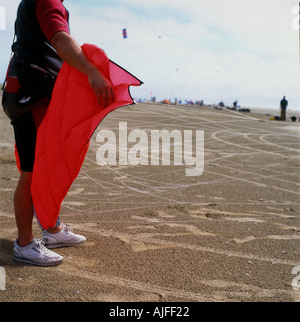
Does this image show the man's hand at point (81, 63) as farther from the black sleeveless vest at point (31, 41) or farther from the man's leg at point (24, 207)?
the man's leg at point (24, 207)

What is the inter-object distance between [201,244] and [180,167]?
2977 millimetres

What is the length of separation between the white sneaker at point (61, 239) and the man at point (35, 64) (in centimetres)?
25

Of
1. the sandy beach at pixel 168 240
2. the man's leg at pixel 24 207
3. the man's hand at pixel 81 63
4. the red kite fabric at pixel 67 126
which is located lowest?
the sandy beach at pixel 168 240

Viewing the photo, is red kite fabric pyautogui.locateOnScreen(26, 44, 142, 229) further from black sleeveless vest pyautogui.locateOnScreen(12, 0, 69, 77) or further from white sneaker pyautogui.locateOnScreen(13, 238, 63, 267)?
white sneaker pyautogui.locateOnScreen(13, 238, 63, 267)

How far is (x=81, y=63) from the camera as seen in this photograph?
6.27 ft

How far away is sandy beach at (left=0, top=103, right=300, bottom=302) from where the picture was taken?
6.48 ft

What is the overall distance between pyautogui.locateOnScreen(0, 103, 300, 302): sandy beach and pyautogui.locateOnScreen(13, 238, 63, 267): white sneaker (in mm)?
46

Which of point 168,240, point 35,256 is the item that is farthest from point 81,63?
point 168,240

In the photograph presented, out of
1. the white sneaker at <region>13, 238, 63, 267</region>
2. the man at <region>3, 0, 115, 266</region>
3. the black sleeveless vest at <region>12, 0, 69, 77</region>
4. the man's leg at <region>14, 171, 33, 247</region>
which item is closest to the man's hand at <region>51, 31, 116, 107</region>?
the man at <region>3, 0, 115, 266</region>

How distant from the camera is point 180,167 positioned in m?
5.57

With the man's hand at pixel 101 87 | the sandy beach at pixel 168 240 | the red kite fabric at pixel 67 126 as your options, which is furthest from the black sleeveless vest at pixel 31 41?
the sandy beach at pixel 168 240

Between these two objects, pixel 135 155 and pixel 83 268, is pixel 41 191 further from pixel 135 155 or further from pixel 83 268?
pixel 135 155

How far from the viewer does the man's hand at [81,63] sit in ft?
6.20

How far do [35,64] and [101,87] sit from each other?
1.55ft
